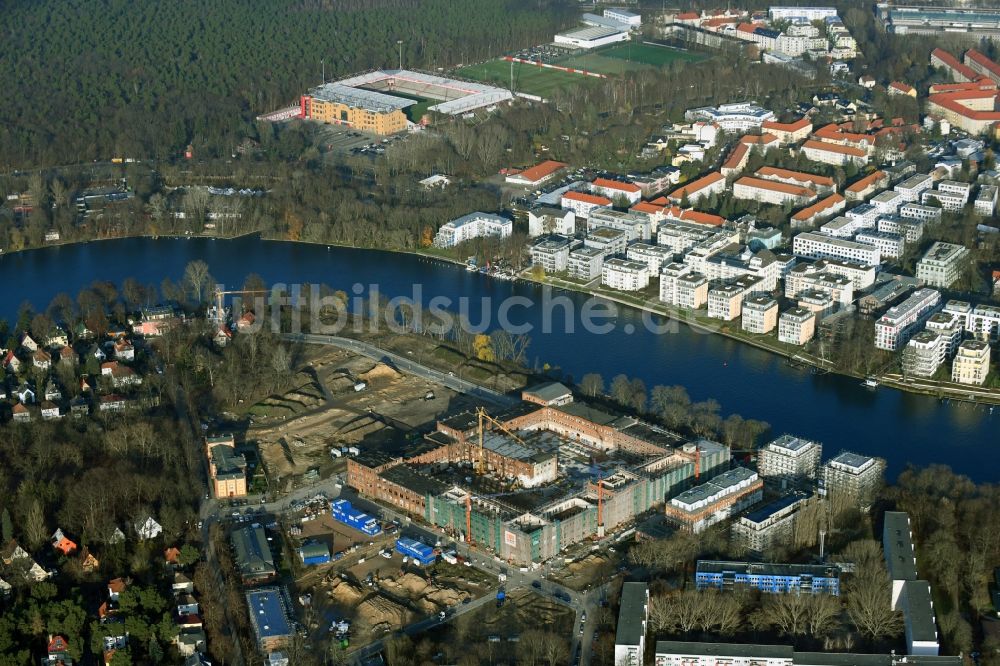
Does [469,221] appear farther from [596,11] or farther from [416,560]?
[596,11]

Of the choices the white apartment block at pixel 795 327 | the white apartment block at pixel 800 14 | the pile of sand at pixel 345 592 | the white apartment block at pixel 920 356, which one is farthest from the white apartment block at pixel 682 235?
the white apartment block at pixel 800 14

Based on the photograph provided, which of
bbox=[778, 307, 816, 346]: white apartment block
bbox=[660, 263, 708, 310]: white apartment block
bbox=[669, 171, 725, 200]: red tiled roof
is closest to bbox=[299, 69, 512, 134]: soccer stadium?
bbox=[669, 171, 725, 200]: red tiled roof

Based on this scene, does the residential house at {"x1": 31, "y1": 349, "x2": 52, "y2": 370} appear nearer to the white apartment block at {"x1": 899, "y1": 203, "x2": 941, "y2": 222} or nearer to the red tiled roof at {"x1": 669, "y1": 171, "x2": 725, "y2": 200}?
the red tiled roof at {"x1": 669, "y1": 171, "x2": 725, "y2": 200}

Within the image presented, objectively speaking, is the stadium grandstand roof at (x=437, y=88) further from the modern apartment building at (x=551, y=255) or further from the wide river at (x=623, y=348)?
the modern apartment building at (x=551, y=255)

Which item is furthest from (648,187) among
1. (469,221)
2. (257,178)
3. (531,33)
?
(531,33)

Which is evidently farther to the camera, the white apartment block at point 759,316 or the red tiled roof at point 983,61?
the red tiled roof at point 983,61

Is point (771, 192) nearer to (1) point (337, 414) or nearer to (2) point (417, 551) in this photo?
(1) point (337, 414)
